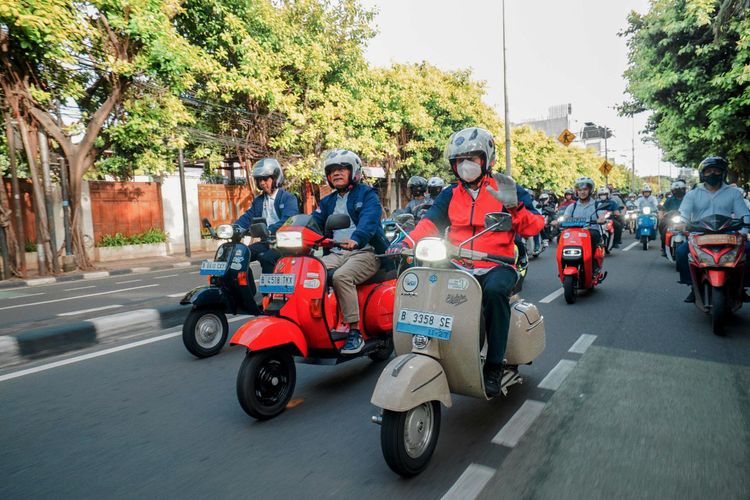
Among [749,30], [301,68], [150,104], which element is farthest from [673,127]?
[150,104]

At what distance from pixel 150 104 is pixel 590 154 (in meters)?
75.9

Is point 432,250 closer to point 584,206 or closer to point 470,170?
point 470,170

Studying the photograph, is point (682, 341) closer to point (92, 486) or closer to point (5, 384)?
point (92, 486)

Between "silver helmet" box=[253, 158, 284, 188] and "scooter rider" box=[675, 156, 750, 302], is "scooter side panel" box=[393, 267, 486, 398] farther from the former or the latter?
"scooter rider" box=[675, 156, 750, 302]

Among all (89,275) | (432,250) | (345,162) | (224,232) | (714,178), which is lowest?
(89,275)

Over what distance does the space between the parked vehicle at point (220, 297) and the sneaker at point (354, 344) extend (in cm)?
185

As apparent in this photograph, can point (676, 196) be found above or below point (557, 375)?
above

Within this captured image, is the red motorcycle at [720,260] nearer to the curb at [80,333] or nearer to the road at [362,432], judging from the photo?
the road at [362,432]

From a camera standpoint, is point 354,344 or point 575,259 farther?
point 575,259

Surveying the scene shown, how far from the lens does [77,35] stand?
1211 cm

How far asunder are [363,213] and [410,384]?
A: 214 centimetres

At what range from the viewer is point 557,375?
431cm

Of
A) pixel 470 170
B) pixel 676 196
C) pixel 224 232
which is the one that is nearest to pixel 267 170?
pixel 224 232

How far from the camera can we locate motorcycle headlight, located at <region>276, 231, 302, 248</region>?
153 inches
